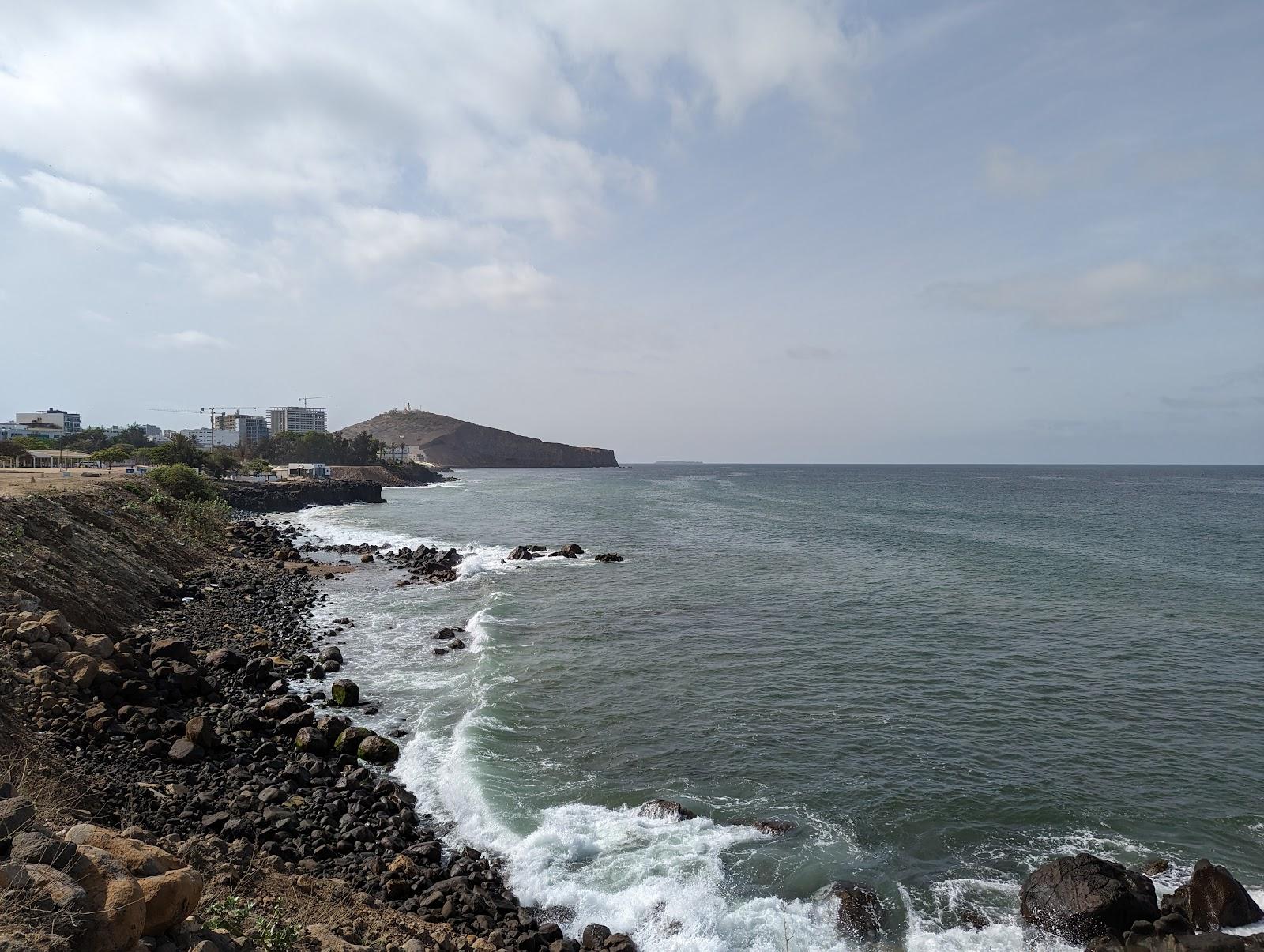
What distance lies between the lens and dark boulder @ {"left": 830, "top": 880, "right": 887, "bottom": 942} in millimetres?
10984

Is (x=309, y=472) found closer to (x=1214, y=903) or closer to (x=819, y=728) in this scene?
(x=819, y=728)

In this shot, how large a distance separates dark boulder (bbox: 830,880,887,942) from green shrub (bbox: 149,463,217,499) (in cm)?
5760

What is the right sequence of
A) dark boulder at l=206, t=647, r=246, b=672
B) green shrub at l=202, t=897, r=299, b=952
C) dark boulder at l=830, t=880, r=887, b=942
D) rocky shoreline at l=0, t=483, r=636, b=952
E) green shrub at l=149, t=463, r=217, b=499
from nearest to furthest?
rocky shoreline at l=0, t=483, r=636, b=952 < green shrub at l=202, t=897, r=299, b=952 < dark boulder at l=830, t=880, r=887, b=942 < dark boulder at l=206, t=647, r=246, b=672 < green shrub at l=149, t=463, r=217, b=499

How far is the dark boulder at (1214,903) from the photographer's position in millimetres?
10836

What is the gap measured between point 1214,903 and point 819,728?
8479mm

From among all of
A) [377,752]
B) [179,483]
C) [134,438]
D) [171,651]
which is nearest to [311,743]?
[377,752]

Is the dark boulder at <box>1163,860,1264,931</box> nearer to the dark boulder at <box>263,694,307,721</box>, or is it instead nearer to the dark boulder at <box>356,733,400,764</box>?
the dark boulder at <box>356,733,400,764</box>

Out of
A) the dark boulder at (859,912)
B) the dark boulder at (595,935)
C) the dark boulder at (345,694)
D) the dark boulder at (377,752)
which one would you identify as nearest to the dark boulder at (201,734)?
the dark boulder at (377,752)

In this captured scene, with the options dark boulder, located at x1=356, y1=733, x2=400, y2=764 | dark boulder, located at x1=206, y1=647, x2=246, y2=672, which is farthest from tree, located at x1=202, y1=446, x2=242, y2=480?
dark boulder, located at x1=356, y1=733, x2=400, y2=764

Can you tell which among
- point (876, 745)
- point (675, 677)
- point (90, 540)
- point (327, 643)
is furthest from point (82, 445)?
point (876, 745)

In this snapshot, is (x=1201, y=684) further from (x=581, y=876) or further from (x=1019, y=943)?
(x=581, y=876)

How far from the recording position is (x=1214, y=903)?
10.9 m

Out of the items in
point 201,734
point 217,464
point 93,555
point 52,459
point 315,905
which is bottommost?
point 315,905

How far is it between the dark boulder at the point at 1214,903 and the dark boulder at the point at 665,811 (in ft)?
26.3
